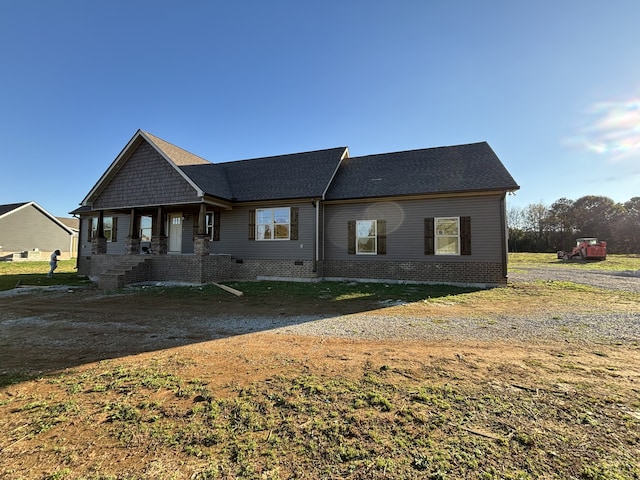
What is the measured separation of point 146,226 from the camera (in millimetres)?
16797

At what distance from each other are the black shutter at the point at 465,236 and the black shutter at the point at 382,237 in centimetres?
315

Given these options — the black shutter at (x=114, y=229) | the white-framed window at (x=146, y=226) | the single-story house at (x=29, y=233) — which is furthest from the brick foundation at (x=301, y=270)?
the single-story house at (x=29, y=233)

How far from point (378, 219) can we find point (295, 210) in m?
3.98

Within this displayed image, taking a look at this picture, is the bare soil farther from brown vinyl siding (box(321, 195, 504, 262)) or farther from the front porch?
the front porch

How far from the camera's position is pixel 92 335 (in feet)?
18.6

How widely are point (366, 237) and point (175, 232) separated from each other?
1073cm

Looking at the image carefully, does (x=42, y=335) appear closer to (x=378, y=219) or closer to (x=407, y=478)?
(x=407, y=478)

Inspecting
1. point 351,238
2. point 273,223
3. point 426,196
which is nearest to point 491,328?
point 426,196

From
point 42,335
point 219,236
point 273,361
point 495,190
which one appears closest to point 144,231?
point 219,236

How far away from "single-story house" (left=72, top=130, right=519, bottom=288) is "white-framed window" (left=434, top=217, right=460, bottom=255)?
0.13 ft

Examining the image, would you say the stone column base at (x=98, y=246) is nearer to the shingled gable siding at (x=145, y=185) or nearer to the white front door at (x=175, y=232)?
the shingled gable siding at (x=145, y=185)

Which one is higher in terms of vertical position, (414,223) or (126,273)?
(414,223)

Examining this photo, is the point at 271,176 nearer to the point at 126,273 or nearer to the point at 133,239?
the point at 133,239

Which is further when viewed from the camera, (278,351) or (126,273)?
(126,273)
